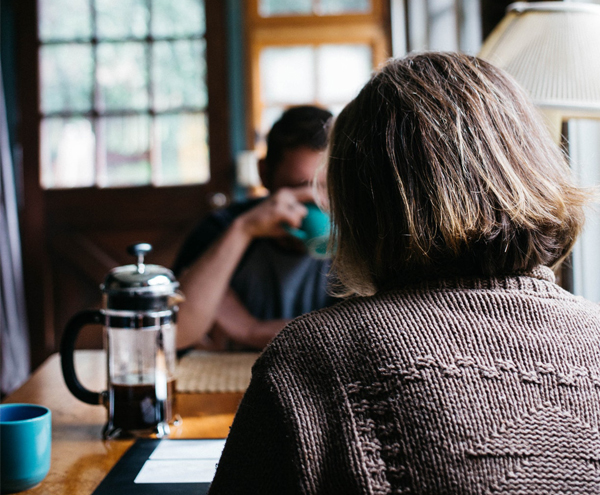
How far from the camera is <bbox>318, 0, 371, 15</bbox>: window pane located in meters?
3.36

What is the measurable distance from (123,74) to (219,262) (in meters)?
2.35

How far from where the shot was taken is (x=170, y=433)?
0.83 meters

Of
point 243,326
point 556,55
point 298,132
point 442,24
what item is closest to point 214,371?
point 243,326

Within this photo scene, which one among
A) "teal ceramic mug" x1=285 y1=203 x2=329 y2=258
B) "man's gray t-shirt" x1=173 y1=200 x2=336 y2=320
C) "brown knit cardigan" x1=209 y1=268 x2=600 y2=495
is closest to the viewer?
"brown knit cardigan" x1=209 y1=268 x2=600 y2=495

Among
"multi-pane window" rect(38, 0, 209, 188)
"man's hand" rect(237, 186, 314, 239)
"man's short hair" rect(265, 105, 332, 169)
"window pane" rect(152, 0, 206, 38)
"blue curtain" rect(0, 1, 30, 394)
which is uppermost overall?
Result: "window pane" rect(152, 0, 206, 38)

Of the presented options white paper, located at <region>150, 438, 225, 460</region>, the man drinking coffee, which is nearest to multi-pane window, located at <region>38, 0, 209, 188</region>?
the man drinking coffee

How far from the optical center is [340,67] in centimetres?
337

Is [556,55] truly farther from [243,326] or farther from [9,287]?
[9,287]

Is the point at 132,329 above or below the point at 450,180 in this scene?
below

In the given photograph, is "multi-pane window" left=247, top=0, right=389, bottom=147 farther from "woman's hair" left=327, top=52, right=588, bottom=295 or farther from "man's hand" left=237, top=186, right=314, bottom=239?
"woman's hair" left=327, top=52, right=588, bottom=295

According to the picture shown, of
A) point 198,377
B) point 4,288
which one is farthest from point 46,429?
point 4,288

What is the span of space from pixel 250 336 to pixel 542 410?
0.86m

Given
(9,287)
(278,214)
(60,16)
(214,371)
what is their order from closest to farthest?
(214,371) < (278,214) < (9,287) < (60,16)

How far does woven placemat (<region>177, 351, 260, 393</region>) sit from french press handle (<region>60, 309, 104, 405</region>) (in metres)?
0.21
